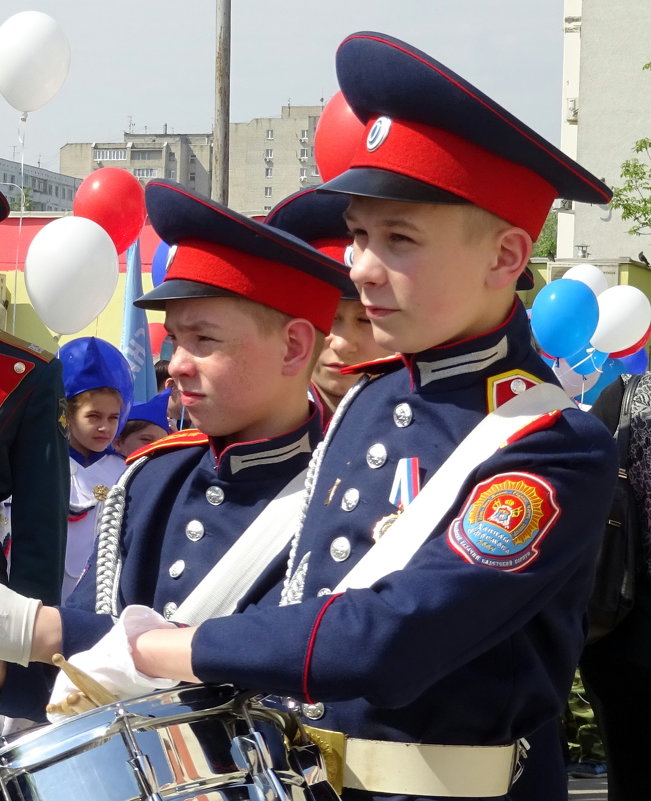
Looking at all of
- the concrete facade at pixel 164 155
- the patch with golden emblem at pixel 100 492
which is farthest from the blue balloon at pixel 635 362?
the concrete facade at pixel 164 155

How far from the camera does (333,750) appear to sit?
2.03 metres

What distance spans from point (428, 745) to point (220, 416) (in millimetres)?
804

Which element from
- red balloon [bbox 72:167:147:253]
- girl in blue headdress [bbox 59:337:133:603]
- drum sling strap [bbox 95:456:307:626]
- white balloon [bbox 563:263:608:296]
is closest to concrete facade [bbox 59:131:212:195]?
white balloon [bbox 563:263:608:296]

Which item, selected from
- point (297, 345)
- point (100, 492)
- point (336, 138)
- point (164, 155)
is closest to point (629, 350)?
point (100, 492)

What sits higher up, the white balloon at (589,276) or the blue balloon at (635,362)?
the white balloon at (589,276)

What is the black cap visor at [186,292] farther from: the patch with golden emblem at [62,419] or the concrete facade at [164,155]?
the concrete facade at [164,155]

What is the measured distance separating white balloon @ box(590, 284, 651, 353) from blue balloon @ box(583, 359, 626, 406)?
0.20 metres

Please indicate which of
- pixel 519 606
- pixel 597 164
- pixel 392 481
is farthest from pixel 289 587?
pixel 597 164

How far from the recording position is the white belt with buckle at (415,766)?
1.99m

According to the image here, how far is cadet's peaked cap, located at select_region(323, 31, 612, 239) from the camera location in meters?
2.01

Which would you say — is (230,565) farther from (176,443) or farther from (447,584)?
(447,584)

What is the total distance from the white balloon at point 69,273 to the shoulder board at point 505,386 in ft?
13.3

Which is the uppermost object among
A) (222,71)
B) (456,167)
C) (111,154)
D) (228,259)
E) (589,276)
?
(111,154)

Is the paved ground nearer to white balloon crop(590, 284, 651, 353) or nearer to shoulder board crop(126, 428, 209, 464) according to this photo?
shoulder board crop(126, 428, 209, 464)
